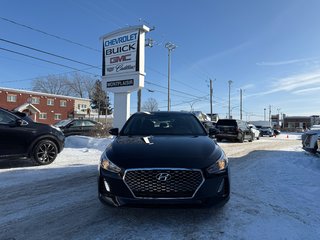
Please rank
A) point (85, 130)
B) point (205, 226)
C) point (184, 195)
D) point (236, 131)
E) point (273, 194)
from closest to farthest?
point (184, 195), point (205, 226), point (273, 194), point (85, 130), point (236, 131)

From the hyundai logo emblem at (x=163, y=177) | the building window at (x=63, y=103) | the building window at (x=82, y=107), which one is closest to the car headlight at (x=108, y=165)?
the hyundai logo emblem at (x=163, y=177)

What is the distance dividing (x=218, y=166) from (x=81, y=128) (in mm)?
16750

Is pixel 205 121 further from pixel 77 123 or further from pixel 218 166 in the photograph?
pixel 218 166

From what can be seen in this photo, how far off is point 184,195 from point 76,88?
267 feet

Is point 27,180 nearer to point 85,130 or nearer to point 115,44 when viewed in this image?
point 115,44

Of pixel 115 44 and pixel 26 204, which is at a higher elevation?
pixel 115 44

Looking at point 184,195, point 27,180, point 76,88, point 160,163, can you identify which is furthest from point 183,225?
Result: point 76,88

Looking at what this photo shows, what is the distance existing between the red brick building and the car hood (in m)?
40.8

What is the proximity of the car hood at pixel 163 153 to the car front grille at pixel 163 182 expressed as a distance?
0.08m

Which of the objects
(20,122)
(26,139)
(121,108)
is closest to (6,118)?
(20,122)

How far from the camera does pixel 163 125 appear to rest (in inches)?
222

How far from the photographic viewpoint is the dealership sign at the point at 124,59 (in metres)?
15.8

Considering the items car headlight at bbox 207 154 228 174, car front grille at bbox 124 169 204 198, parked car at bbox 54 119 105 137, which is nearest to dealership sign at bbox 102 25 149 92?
parked car at bbox 54 119 105 137

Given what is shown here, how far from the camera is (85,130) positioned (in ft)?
64.5
